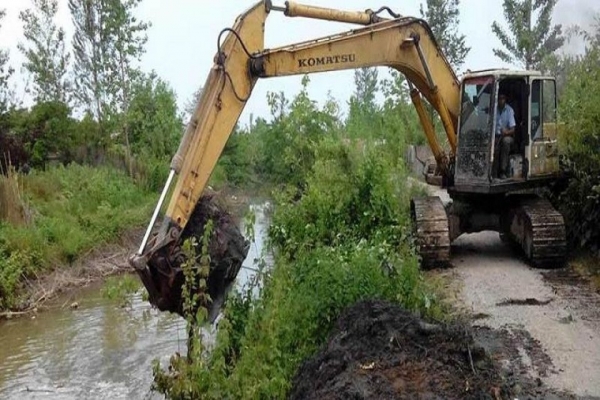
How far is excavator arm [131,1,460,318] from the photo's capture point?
24.2 ft

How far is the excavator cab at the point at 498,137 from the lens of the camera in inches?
423

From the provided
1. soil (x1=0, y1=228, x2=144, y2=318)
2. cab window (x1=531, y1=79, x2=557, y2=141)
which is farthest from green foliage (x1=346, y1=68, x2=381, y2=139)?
soil (x1=0, y1=228, x2=144, y2=318)

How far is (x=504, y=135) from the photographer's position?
1089cm

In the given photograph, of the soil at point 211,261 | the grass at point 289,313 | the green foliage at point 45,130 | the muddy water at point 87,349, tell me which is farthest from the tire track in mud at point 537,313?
the green foliage at point 45,130

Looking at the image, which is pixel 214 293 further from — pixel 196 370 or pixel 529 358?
pixel 529 358

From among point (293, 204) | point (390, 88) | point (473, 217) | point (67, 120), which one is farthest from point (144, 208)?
point (473, 217)

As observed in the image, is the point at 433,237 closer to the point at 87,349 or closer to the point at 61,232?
the point at 87,349

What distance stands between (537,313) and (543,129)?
3.75 m

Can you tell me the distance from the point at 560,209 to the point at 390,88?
12989 mm

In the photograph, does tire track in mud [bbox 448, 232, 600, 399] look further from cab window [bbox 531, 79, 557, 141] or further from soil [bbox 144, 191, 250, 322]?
soil [bbox 144, 191, 250, 322]

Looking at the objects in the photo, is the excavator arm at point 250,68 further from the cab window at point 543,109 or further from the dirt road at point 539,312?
the dirt road at point 539,312

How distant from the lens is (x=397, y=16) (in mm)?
10742

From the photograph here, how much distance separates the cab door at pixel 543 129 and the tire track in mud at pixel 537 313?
4.49 feet

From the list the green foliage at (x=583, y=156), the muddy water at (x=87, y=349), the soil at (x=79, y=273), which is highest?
the green foliage at (x=583, y=156)
